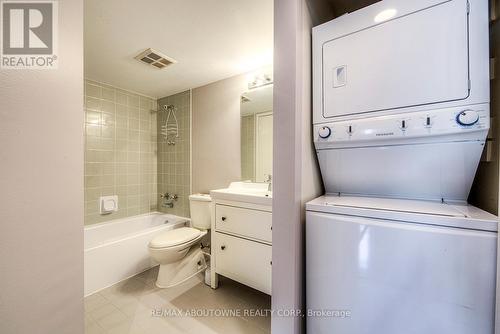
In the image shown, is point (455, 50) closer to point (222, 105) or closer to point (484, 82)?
point (484, 82)

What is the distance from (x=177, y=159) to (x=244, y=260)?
179 cm

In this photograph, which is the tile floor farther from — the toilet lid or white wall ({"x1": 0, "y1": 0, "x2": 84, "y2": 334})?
white wall ({"x1": 0, "y1": 0, "x2": 84, "y2": 334})

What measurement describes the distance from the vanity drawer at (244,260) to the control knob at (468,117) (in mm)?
1233

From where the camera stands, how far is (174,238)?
6.22 ft

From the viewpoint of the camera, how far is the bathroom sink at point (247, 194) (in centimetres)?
149

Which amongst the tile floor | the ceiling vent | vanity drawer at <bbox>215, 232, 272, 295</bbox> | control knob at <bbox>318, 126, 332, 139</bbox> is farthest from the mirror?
the tile floor

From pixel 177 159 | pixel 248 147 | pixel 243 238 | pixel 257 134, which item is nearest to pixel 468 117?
pixel 243 238

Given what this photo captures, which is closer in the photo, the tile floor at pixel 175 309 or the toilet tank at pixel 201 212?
the tile floor at pixel 175 309

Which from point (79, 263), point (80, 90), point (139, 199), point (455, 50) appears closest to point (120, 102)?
point (139, 199)

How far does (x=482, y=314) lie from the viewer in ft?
2.03

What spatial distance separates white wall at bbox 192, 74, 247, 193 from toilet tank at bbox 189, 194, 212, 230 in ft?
0.87

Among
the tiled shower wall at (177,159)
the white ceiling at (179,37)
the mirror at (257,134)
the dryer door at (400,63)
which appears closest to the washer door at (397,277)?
the dryer door at (400,63)

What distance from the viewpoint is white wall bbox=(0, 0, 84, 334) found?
431 millimetres

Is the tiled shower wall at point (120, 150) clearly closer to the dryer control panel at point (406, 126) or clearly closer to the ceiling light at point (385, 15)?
the dryer control panel at point (406, 126)
